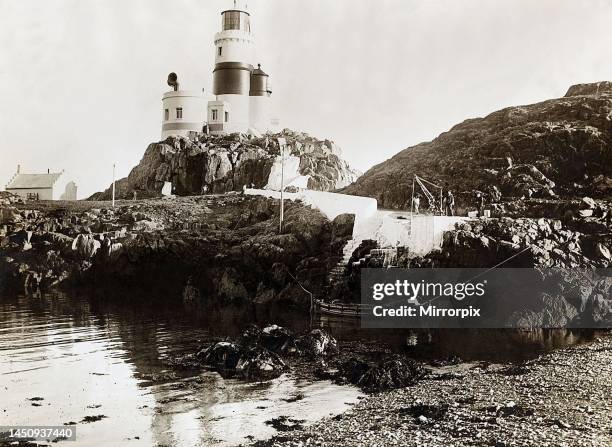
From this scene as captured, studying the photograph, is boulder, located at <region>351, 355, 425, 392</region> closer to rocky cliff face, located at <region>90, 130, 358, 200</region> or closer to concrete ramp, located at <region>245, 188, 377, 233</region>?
concrete ramp, located at <region>245, 188, 377, 233</region>

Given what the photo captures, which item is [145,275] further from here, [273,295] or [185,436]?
[185,436]

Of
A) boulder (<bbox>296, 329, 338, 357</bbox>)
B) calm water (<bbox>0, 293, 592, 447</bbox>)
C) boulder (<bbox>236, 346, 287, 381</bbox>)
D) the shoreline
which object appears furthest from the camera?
boulder (<bbox>296, 329, 338, 357</bbox>)

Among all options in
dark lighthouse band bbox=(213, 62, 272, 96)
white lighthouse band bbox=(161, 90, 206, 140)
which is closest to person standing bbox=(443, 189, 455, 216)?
dark lighthouse band bbox=(213, 62, 272, 96)

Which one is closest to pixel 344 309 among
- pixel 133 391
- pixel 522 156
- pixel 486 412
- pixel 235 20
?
pixel 133 391

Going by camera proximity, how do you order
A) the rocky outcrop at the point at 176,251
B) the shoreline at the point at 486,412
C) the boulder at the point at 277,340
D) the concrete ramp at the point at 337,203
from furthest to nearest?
the rocky outcrop at the point at 176,251 → the concrete ramp at the point at 337,203 → the boulder at the point at 277,340 → the shoreline at the point at 486,412

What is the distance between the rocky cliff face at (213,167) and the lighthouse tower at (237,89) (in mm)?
1735

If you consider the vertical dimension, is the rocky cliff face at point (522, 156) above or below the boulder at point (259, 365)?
above

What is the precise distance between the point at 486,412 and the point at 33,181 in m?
23.6

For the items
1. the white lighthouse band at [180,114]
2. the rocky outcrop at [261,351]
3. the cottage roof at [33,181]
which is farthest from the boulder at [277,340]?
the white lighthouse band at [180,114]

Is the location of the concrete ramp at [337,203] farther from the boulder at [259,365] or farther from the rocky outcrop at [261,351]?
the boulder at [259,365]

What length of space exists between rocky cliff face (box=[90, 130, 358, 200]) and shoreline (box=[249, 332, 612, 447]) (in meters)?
18.7

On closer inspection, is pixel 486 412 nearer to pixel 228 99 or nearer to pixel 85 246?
pixel 85 246

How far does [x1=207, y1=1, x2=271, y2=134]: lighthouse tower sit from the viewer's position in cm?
3162

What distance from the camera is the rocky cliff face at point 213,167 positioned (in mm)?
30219
